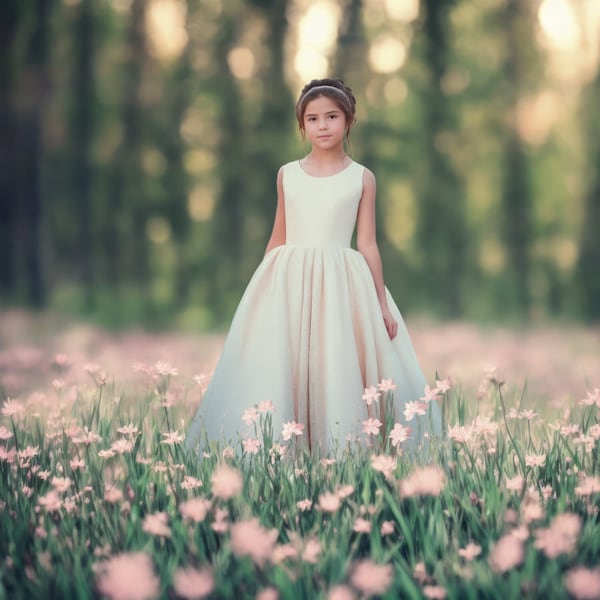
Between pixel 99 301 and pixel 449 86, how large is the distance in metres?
8.49

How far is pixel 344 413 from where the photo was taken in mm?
3799

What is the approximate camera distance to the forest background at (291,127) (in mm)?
14156

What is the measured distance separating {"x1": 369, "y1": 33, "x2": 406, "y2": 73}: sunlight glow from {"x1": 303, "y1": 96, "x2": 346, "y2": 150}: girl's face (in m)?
11.2

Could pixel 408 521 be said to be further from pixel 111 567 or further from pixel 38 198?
pixel 38 198

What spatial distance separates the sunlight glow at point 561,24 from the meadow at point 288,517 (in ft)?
43.3

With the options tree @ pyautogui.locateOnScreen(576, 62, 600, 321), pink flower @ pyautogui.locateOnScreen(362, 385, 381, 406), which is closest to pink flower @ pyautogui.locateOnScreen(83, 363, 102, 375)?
pink flower @ pyautogui.locateOnScreen(362, 385, 381, 406)

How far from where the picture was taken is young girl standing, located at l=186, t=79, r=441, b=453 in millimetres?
3879

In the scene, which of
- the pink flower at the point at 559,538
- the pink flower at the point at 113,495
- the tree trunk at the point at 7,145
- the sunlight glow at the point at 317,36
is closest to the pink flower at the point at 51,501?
the pink flower at the point at 113,495

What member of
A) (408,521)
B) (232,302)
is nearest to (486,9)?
(232,302)

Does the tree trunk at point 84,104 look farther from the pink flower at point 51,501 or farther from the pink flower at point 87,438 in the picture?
the pink flower at point 51,501

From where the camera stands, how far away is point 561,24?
51.6 feet

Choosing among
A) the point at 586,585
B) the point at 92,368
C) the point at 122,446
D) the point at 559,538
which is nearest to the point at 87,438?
the point at 122,446

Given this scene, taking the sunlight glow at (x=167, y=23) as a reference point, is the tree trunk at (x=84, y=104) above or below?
below

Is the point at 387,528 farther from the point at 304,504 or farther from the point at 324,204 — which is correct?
the point at 324,204
